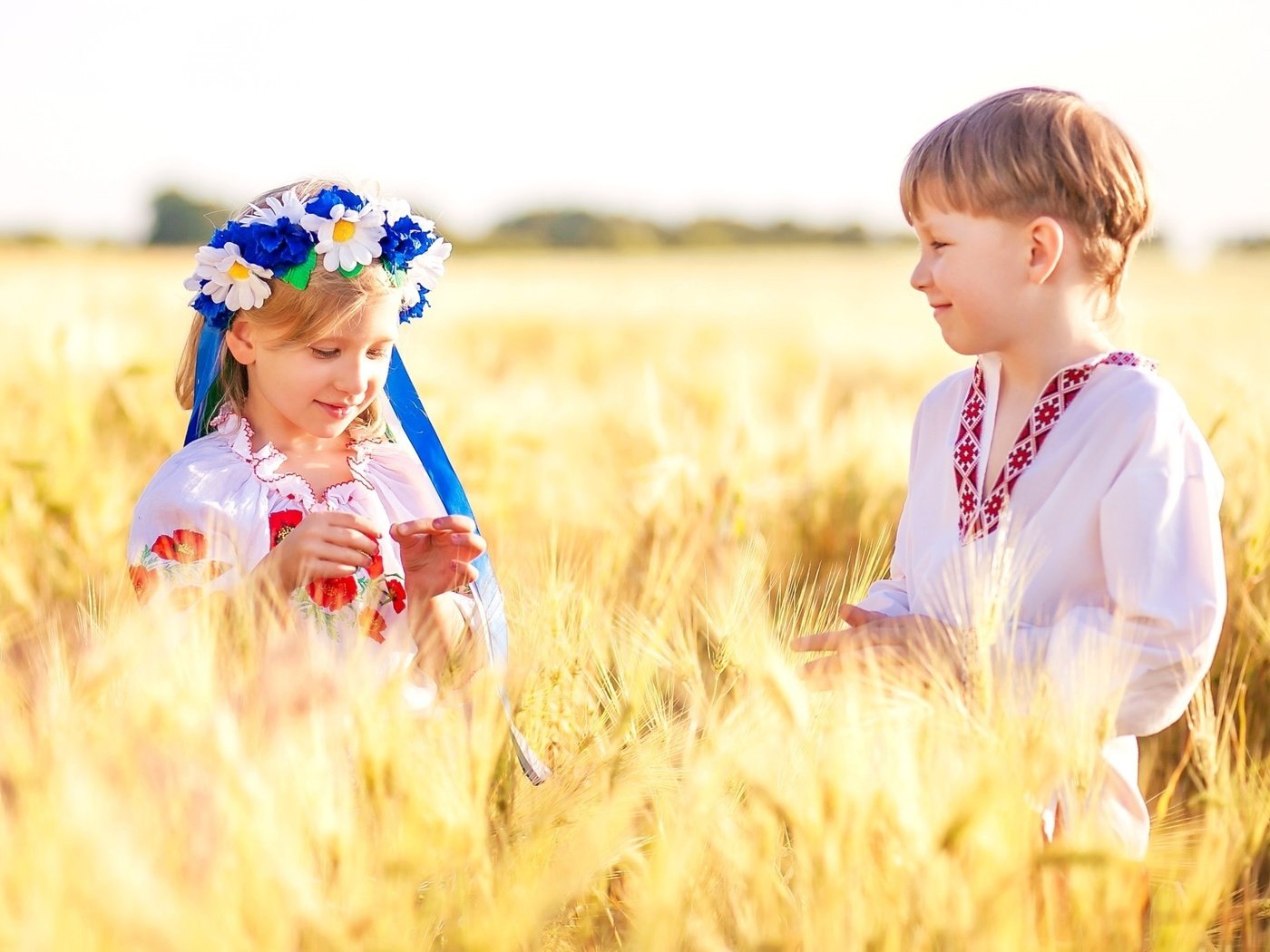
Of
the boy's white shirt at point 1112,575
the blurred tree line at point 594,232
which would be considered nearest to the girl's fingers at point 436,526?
the boy's white shirt at point 1112,575

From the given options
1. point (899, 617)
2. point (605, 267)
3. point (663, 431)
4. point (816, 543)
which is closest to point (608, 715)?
point (899, 617)

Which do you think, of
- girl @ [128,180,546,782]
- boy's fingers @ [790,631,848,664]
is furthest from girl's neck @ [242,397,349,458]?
boy's fingers @ [790,631,848,664]

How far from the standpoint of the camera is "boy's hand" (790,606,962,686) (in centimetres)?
155

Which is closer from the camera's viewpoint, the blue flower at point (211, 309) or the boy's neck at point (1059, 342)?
the boy's neck at point (1059, 342)

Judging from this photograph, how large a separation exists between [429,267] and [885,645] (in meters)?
0.91

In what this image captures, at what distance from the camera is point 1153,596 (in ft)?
4.89

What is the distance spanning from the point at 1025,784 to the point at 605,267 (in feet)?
69.3

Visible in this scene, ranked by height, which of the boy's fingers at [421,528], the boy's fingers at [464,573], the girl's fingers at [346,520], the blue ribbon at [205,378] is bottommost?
the boy's fingers at [464,573]

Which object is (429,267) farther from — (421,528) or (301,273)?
(421,528)

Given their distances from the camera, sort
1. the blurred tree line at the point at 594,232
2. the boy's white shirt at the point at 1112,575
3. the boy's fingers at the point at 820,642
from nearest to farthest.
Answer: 1. the boy's white shirt at the point at 1112,575
2. the boy's fingers at the point at 820,642
3. the blurred tree line at the point at 594,232

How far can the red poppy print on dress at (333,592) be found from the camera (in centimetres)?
189

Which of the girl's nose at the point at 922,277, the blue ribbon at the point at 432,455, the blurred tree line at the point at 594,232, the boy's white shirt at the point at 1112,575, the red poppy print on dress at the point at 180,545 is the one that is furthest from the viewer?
the blurred tree line at the point at 594,232

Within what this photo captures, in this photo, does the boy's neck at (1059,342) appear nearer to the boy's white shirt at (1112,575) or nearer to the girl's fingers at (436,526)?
the boy's white shirt at (1112,575)

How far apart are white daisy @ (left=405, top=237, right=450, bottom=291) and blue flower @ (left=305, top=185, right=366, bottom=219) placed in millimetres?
117
